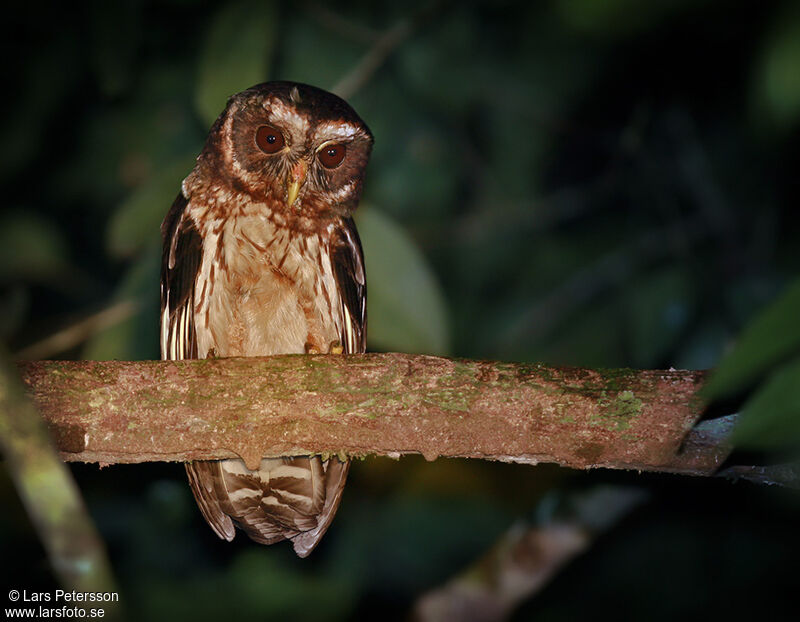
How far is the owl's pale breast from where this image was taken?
3.30m

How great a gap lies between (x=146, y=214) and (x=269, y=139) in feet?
1.95

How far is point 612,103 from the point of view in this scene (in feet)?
19.7

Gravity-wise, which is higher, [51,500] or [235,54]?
[235,54]

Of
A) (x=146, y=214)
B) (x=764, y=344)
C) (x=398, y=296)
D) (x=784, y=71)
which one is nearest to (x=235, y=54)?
(x=146, y=214)

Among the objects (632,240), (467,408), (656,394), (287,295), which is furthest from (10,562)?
(632,240)

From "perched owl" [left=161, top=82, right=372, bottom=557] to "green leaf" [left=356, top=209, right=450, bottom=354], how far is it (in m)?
0.08

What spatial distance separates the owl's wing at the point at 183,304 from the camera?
3.31 meters

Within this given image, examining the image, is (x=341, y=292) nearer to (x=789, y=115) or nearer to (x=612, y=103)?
(x=789, y=115)

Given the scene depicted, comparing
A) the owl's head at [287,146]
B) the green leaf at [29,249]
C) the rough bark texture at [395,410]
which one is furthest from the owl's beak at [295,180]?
the green leaf at [29,249]

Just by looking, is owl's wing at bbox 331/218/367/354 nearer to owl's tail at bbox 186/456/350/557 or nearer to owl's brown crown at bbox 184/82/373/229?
owl's brown crown at bbox 184/82/373/229

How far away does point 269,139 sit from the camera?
355 centimetres

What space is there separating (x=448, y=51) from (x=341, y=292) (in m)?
2.54

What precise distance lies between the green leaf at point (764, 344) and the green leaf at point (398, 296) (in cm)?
214

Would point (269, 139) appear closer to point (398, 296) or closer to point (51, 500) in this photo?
point (398, 296)
